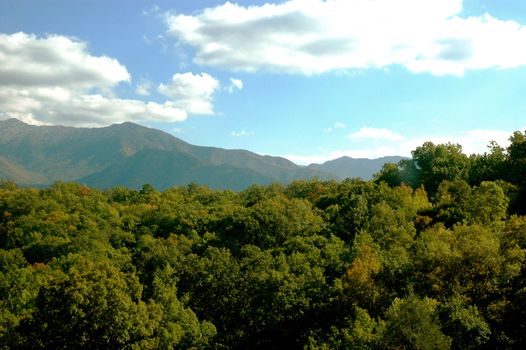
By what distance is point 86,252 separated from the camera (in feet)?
248

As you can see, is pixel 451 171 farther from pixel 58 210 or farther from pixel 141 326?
pixel 58 210

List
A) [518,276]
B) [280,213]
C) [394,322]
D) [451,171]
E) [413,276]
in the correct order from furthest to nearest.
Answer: [451,171], [280,213], [413,276], [518,276], [394,322]

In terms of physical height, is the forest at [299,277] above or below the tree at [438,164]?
below

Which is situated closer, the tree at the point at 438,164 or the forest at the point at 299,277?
the forest at the point at 299,277

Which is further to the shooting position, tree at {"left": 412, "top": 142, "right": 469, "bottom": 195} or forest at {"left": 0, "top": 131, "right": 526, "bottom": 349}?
tree at {"left": 412, "top": 142, "right": 469, "bottom": 195}

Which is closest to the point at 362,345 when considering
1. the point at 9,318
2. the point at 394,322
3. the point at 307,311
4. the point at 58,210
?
the point at 394,322

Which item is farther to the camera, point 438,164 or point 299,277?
point 438,164

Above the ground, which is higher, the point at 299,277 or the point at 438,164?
the point at 438,164

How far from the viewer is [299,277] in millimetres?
51562

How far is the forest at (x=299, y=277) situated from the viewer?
127 ft

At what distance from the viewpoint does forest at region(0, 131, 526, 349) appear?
38812 mm

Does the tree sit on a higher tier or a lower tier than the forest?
higher

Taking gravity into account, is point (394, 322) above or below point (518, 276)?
below

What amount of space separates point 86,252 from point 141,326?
1399 inches
